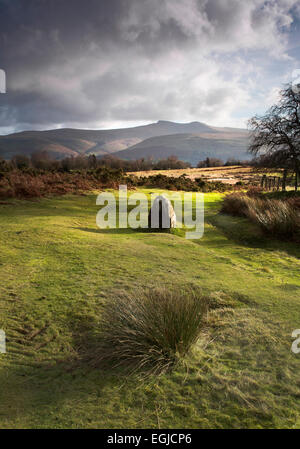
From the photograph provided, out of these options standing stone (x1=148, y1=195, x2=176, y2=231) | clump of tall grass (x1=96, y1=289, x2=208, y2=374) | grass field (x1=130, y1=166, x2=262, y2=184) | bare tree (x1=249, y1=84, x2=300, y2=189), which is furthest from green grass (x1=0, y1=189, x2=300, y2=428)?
grass field (x1=130, y1=166, x2=262, y2=184)

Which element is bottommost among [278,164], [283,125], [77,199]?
[77,199]

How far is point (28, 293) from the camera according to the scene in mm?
3984

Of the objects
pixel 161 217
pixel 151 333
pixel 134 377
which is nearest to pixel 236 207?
pixel 161 217

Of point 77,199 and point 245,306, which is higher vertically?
point 77,199

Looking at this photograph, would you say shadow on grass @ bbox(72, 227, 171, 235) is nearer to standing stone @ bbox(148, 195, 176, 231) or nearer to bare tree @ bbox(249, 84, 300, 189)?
standing stone @ bbox(148, 195, 176, 231)

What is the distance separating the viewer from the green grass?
2.14 m

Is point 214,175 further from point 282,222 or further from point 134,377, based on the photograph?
point 134,377

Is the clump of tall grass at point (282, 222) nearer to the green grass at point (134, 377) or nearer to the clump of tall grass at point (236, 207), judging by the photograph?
the clump of tall grass at point (236, 207)

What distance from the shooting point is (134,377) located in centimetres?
250

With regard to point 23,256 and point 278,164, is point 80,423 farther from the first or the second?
point 278,164

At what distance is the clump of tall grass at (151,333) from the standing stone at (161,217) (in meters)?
5.97

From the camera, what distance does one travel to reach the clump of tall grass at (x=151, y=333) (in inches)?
106
